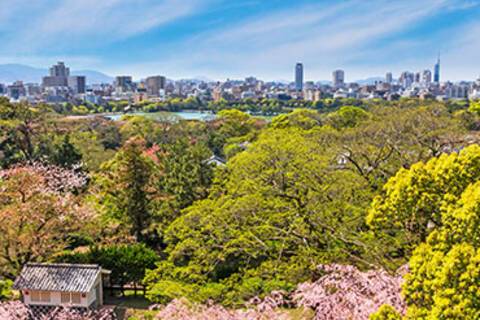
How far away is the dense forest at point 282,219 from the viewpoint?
4.40 meters

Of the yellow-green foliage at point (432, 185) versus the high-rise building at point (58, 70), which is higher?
the high-rise building at point (58, 70)

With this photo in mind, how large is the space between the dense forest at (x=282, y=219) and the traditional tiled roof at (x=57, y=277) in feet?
3.17

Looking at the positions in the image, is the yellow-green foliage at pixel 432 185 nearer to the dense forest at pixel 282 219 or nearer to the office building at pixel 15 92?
the dense forest at pixel 282 219

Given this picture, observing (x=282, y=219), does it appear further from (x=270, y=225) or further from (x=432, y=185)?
(x=432, y=185)

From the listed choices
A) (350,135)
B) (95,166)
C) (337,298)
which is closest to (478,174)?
(337,298)

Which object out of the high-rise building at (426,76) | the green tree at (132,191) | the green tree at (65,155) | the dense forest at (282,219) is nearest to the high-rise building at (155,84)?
the high-rise building at (426,76)

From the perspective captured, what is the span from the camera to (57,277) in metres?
10.3

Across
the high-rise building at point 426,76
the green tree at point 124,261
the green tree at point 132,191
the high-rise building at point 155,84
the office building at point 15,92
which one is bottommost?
the green tree at point 124,261

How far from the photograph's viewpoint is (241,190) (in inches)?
361

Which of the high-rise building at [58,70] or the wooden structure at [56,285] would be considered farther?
the high-rise building at [58,70]

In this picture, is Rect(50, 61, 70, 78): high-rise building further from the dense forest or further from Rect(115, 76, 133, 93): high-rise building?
the dense forest

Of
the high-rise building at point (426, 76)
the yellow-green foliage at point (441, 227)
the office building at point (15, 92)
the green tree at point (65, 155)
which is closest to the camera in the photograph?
the yellow-green foliage at point (441, 227)

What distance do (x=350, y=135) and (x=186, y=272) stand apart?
8172 millimetres

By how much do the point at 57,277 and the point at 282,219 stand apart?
5546 millimetres
